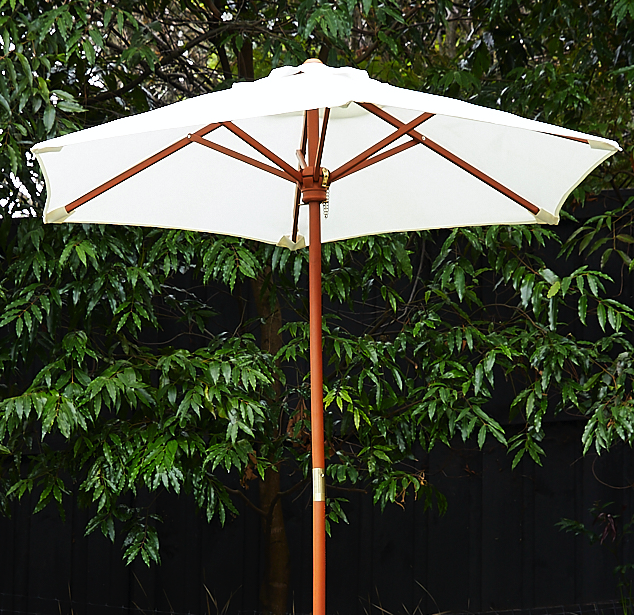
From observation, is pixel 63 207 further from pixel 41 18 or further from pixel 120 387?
pixel 41 18

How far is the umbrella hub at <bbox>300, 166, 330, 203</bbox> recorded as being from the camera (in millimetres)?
1807

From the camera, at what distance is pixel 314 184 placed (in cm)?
181

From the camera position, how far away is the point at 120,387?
231 cm

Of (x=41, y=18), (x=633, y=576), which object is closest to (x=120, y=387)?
(x=41, y=18)

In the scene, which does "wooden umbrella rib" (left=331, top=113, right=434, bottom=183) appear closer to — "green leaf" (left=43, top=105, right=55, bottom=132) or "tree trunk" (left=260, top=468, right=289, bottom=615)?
"green leaf" (left=43, top=105, right=55, bottom=132)

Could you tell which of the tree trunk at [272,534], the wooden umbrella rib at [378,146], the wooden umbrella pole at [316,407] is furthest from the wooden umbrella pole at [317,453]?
the tree trunk at [272,534]

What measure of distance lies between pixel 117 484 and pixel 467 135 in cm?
148

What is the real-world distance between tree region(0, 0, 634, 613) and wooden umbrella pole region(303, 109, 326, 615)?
0.55 meters

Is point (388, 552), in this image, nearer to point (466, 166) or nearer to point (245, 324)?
point (245, 324)

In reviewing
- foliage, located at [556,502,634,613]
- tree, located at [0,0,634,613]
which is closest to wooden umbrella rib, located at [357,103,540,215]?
tree, located at [0,0,634,613]

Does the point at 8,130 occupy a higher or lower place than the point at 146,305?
higher

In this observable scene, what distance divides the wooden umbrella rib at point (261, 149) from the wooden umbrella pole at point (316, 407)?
0.05 meters

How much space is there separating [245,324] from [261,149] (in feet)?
3.90

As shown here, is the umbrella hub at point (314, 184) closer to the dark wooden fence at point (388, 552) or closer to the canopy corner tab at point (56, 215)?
the canopy corner tab at point (56, 215)
